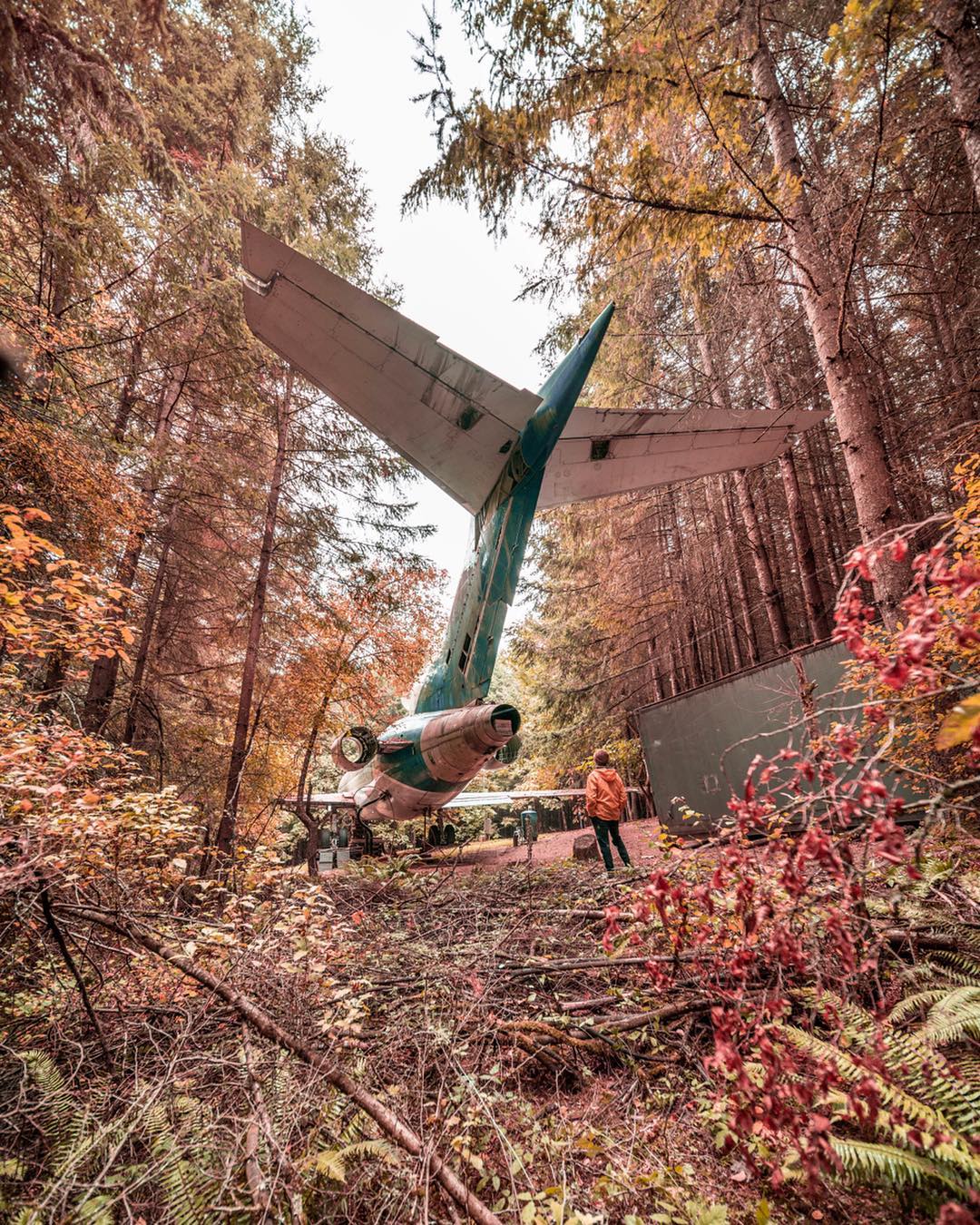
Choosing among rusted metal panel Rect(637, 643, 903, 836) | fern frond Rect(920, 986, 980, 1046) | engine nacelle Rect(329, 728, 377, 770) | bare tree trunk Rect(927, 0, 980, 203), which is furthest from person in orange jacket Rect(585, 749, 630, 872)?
bare tree trunk Rect(927, 0, 980, 203)

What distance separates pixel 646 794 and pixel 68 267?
15.4m

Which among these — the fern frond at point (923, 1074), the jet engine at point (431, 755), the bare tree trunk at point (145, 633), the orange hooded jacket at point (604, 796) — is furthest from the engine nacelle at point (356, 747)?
the fern frond at point (923, 1074)

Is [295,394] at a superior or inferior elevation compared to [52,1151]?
superior

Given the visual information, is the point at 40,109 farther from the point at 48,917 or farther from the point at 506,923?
the point at 506,923

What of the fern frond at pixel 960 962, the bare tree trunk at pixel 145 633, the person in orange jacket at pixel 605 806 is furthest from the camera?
the bare tree trunk at pixel 145 633

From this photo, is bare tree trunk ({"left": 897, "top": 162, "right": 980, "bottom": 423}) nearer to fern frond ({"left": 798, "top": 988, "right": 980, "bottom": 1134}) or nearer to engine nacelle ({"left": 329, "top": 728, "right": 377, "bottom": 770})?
fern frond ({"left": 798, "top": 988, "right": 980, "bottom": 1134})

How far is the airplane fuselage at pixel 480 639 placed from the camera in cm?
545

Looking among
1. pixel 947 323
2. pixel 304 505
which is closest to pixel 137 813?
pixel 304 505

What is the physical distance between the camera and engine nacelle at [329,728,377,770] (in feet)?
28.8

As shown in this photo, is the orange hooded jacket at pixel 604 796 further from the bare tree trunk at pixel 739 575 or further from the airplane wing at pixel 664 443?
the bare tree trunk at pixel 739 575

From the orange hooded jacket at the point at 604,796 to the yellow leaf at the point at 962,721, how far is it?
5.16 m

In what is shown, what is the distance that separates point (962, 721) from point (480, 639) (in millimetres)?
5747

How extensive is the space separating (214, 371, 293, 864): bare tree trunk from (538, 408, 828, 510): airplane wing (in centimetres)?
495

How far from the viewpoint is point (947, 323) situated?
26.6ft
